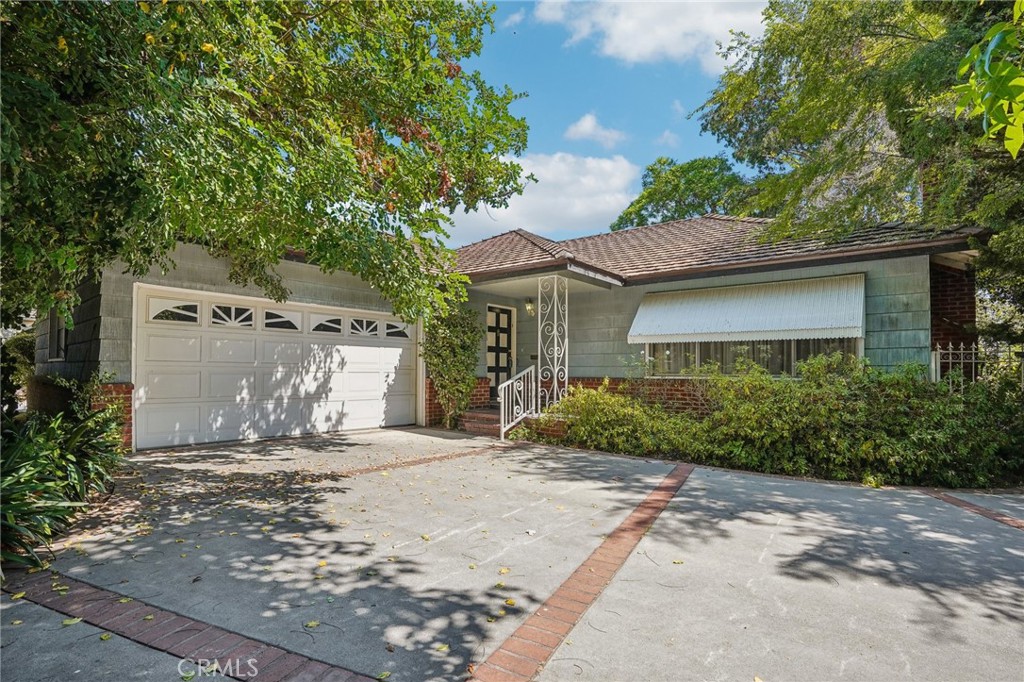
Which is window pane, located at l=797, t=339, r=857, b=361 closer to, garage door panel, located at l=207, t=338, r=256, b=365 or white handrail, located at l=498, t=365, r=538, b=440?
white handrail, located at l=498, t=365, r=538, b=440

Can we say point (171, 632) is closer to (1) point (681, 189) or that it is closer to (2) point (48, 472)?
(2) point (48, 472)

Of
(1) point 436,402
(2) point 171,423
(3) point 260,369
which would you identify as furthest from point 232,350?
(1) point 436,402

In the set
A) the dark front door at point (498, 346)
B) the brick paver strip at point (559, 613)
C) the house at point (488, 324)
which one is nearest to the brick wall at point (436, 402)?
the house at point (488, 324)

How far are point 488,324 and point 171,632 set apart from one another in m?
11.1

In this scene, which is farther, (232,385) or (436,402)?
(436,402)

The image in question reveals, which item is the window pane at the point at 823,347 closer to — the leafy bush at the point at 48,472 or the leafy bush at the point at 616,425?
the leafy bush at the point at 616,425

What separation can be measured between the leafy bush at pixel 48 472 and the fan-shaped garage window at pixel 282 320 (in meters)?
3.77

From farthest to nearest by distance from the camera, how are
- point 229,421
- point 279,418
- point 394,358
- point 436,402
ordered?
point 436,402
point 394,358
point 279,418
point 229,421

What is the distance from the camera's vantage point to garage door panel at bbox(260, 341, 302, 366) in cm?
1022

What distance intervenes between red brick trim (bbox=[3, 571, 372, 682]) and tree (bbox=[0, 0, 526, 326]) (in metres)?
2.31

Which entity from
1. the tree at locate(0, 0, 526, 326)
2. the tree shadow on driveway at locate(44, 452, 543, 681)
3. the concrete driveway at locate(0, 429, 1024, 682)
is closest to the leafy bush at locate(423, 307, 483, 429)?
the tree at locate(0, 0, 526, 326)

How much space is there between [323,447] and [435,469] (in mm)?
2871

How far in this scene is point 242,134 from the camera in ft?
14.7

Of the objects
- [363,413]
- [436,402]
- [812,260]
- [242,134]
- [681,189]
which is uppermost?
[681,189]
